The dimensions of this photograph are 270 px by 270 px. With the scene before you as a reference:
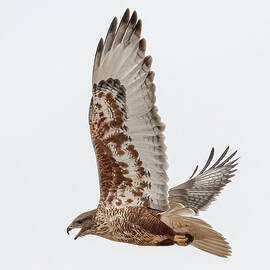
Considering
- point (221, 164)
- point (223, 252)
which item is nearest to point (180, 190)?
point (221, 164)

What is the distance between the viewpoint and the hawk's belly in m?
10.2

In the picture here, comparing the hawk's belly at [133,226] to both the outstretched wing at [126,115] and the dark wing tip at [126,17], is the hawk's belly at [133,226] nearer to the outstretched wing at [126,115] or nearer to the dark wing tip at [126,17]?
the outstretched wing at [126,115]

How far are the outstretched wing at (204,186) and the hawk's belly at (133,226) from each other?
1.70 m

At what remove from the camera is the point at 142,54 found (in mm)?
9602

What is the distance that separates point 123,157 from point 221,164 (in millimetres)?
3415

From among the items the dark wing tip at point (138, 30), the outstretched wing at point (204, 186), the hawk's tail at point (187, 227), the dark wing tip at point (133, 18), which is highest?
the dark wing tip at point (133, 18)

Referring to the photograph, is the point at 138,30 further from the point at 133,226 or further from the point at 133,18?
the point at 133,226

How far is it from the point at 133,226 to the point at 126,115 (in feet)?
4.37

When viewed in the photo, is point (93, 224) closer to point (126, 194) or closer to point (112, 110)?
point (126, 194)

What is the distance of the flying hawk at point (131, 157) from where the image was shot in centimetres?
961

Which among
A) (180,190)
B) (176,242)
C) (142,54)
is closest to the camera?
(142,54)

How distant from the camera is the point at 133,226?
1016cm

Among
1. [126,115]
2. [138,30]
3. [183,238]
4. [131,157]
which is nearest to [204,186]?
[183,238]

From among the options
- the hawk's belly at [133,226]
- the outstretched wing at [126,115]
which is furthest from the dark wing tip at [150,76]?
the hawk's belly at [133,226]
